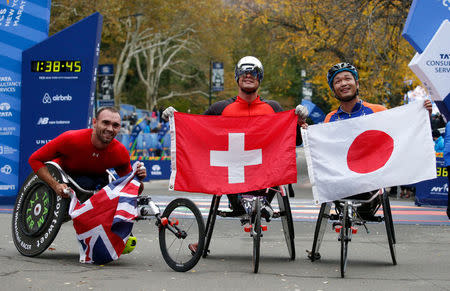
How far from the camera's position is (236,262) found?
802 cm

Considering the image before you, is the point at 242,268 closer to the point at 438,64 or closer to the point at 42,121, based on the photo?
the point at 438,64

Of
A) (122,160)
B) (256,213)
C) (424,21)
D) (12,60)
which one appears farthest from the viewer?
(12,60)

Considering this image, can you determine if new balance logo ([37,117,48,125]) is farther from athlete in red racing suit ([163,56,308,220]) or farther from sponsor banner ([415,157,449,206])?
sponsor banner ([415,157,449,206])

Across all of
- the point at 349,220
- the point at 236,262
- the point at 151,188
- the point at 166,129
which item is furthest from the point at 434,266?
the point at 166,129

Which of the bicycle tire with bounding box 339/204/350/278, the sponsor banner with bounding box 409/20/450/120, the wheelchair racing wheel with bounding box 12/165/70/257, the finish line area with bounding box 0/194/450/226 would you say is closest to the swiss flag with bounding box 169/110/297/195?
the bicycle tire with bounding box 339/204/350/278

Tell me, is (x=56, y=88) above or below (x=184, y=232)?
above

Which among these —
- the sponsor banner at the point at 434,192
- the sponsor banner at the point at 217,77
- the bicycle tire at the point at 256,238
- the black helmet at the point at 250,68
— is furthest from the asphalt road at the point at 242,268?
the sponsor banner at the point at 217,77

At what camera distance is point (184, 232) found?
7320 mm

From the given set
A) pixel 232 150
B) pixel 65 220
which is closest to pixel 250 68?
pixel 232 150

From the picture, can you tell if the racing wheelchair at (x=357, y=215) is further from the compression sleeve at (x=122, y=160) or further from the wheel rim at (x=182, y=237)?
the compression sleeve at (x=122, y=160)

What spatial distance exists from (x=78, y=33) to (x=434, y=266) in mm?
7599

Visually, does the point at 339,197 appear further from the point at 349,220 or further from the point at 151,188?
the point at 151,188

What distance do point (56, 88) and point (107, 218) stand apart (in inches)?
242

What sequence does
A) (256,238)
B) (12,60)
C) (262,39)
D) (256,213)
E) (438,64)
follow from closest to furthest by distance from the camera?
(256,238) → (256,213) → (438,64) → (12,60) → (262,39)
